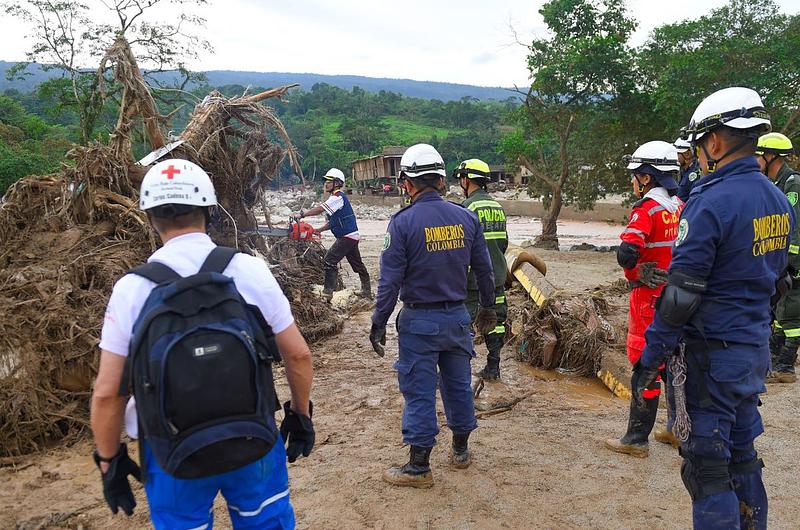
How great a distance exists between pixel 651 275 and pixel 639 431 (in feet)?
3.43

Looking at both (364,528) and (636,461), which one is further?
(636,461)

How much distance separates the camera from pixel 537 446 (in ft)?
13.5

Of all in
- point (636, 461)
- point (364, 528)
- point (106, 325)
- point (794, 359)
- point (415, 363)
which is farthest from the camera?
point (794, 359)

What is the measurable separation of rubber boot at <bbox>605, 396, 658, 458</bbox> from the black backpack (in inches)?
112

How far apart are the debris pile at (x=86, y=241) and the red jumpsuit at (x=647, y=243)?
3.82 m

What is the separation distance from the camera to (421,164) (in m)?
3.69

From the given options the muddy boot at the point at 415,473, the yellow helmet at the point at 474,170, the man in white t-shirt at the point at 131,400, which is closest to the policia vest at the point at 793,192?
the yellow helmet at the point at 474,170

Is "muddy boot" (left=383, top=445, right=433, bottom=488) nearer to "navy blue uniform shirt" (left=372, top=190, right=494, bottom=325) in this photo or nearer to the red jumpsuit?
"navy blue uniform shirt" (left=372, top=190, right=494, bottom=325)

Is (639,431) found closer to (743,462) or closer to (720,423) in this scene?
(743,462)

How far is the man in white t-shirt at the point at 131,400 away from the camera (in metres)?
1.91

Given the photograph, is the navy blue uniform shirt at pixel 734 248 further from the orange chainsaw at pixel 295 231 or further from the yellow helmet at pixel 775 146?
the orange chainsaw at pixel 295 231

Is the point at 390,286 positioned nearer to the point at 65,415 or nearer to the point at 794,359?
the point at 65,415

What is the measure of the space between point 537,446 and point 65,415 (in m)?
3.34

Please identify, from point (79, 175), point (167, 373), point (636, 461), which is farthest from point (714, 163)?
point (79, 175)
